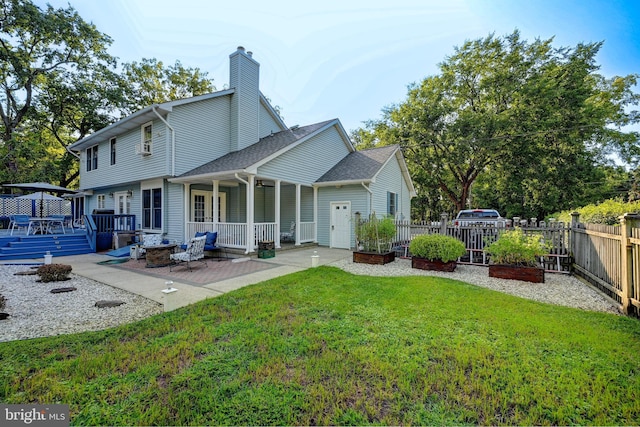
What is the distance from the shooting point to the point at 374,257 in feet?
29.4

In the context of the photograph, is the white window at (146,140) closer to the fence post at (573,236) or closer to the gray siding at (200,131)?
the gray siding at (200,131)

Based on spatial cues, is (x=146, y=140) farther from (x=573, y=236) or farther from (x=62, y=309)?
(x=573, y=236)

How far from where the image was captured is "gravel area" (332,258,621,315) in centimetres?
517

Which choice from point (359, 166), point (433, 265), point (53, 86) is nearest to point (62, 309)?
point (433, 265)

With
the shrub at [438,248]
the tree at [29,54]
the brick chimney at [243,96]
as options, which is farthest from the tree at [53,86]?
the shrub at [438,248]

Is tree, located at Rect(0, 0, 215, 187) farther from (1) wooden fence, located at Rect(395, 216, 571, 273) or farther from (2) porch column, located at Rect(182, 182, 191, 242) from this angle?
(1) wooden fence, located at Rect(395, 216, 571, 273)

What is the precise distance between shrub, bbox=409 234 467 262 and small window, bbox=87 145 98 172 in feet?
59.7

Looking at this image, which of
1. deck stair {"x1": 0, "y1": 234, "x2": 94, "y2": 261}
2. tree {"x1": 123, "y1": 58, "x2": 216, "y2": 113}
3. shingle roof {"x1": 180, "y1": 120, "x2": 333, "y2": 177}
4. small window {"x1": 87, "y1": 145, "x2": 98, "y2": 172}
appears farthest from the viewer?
tree {"x1": 123, "y1": 58, "x2": 216, "y2": 113}

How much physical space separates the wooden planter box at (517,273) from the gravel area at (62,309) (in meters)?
7.63

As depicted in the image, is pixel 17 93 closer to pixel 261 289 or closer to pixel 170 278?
pixel 170 278

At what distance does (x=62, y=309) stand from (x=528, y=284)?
953cm

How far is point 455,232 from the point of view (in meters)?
9.29

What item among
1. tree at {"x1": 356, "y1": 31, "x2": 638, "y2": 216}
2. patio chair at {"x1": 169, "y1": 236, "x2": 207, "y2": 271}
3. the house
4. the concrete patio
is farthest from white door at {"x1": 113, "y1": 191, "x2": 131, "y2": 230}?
tree at {"x1": 356, "y1": 31, "x2": 638, "y2": 216}

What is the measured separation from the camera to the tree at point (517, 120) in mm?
19141
